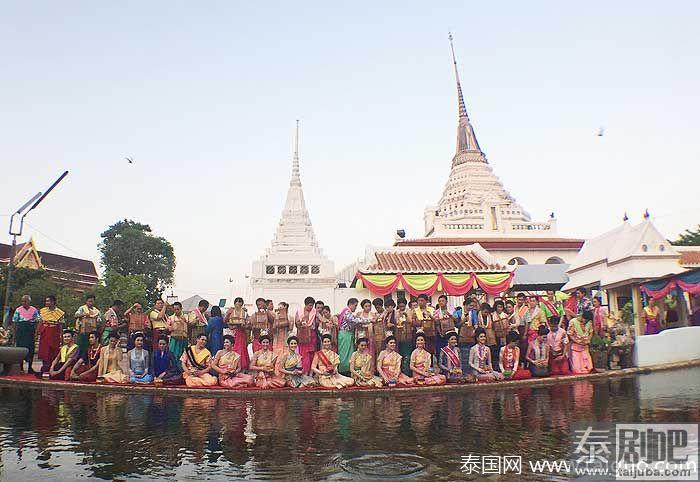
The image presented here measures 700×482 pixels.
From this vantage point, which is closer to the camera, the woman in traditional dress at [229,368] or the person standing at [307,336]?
the woman in traditional dress at [229,368]

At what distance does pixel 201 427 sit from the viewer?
6273 mm

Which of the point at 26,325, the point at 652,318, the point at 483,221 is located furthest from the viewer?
the point at 483,221

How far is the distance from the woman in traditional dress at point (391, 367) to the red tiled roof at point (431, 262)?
1060 centimetres

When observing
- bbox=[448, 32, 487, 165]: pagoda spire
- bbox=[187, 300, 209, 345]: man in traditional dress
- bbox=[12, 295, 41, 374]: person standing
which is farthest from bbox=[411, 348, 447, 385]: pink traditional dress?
bbox=[448, 32, 487, 165]: pagoda spire

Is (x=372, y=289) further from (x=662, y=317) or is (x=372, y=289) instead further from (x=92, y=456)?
(x=92, y=456)

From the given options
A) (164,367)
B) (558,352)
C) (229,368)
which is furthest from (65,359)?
(558,352)

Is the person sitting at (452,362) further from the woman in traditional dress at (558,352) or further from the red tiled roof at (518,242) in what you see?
the red tiled roof at (518,242)

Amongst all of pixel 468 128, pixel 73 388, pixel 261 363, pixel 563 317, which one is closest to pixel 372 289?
pixel 563 317

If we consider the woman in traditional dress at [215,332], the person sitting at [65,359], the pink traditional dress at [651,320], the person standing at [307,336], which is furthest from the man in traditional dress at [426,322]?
the pink traditional dress at [651,320]

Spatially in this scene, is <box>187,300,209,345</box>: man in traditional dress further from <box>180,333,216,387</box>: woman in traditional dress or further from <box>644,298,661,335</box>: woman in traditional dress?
<box>644,298,661,335</box>: woman in traditional dress

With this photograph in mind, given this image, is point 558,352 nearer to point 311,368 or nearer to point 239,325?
point 311,368

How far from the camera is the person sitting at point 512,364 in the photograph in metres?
10.6

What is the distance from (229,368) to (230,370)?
0.04 meters

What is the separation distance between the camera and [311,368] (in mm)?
10156
